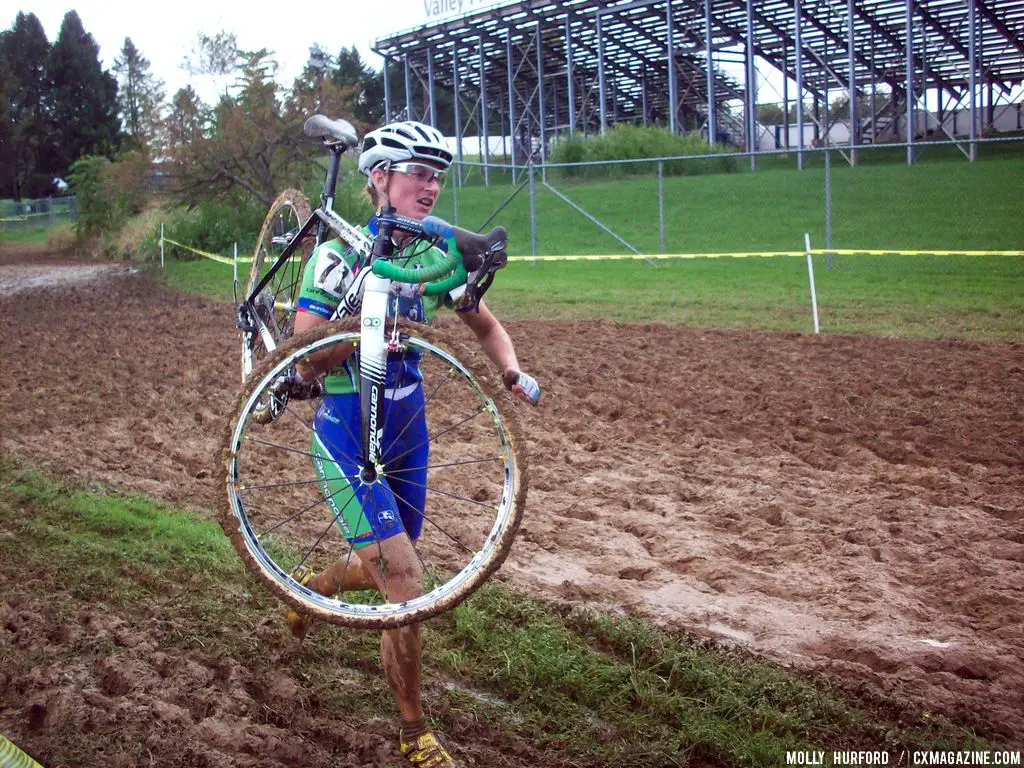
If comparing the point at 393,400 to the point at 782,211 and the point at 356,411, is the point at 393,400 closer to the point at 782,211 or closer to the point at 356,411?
the point at 356,411

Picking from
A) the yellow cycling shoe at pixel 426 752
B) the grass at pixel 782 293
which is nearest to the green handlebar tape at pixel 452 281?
the yellow cycling shoe at pixel 426 752

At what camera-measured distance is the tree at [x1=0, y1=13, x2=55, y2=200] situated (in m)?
54.0

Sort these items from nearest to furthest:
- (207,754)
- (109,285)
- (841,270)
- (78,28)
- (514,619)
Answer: (207,754)
(514,619)
(841,270)
(109,285)
(78,28)

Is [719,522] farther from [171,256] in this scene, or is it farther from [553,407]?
[171,256]

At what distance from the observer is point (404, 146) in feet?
12.7

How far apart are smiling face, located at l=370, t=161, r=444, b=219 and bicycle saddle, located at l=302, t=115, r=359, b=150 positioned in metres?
0.72

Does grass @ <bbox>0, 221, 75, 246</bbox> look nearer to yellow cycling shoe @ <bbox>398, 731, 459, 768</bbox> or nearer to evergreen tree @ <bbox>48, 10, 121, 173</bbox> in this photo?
evergreen tree @ <bbox>48, 10, 121, 173</bbox>

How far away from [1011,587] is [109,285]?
21047 mm

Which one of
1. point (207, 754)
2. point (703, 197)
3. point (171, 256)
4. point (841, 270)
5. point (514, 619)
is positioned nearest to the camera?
point (207, 754)

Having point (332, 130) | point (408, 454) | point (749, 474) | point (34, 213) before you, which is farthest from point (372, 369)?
point (34, 213)

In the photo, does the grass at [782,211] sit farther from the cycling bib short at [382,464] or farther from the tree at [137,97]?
the cycling bib short at [382,464]

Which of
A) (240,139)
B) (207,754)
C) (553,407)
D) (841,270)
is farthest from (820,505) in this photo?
(240,139)

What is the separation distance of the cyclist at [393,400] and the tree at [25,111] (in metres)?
55.2

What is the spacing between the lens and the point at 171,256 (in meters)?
30.4
